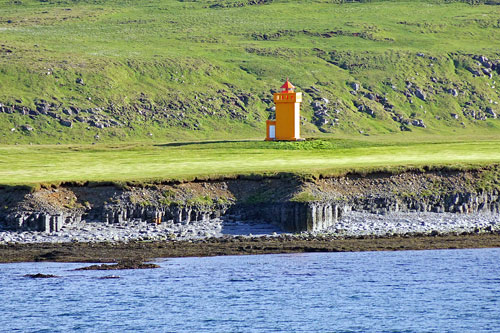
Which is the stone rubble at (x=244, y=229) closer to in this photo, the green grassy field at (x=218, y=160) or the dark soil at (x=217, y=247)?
the dark soil at (x=217, y=247)

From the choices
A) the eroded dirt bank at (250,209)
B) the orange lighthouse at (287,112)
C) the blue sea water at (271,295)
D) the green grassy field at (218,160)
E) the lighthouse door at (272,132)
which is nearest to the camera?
the blue sea water at (271,295)

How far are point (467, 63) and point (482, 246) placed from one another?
13007 cm

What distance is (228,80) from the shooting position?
159 metres

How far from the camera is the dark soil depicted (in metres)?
53.2

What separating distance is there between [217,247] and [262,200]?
7514 millimetres

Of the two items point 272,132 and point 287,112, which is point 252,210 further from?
point 272,132

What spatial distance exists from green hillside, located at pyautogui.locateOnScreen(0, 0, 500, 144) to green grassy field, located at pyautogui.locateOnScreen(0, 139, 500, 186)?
41.5m

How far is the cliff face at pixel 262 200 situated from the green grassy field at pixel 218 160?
3.29 feet

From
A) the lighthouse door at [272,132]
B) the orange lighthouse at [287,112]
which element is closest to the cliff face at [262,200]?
the orange lighthouse at [287,112]

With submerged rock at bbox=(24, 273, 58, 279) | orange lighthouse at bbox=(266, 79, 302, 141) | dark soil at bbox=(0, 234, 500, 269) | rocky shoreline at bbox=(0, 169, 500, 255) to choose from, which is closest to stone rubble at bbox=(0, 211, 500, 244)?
rocky shoreline at bbox=(0, 169, 500, 255)

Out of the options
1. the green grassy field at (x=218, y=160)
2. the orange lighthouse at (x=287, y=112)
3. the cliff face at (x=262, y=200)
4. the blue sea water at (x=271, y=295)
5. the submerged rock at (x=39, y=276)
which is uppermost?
the orange lighthouse at (x=287, y=112)

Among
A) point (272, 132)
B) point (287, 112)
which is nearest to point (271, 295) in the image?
point (287, 112)

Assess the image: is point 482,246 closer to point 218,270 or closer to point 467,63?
point 218,270

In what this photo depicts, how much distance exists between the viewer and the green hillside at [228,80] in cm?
13700
